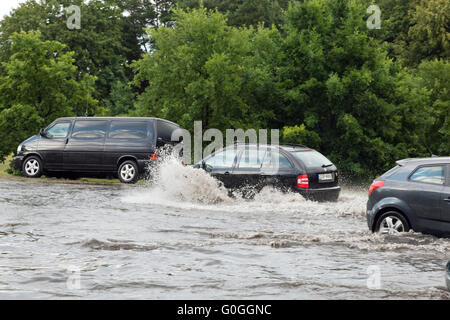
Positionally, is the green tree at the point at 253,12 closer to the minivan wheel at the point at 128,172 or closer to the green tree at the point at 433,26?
the green tree at the point at 433,26

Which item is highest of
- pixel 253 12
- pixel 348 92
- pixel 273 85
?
pixel 253 12

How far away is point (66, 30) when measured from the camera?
58.2m

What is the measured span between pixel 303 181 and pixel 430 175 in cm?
473

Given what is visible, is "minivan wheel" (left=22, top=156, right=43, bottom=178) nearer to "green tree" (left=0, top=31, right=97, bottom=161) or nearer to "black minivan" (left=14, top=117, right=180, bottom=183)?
"black minivan" (left=14, top=117, right=180, bottom=183)

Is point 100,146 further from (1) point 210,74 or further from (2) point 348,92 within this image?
(2) point 348,92

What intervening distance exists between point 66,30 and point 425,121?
35.2 meters

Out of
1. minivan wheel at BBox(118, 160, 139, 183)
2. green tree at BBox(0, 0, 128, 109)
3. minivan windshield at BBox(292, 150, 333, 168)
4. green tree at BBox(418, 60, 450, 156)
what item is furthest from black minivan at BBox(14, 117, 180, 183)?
green tree at BBox(0, 0, 128, 109)

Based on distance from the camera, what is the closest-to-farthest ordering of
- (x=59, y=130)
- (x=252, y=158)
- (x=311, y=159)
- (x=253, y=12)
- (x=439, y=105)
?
(x=311, y=159)
(x=252, y=158)
(x=59, y=130)
(x=439, y=105)
(x=253, y=12)

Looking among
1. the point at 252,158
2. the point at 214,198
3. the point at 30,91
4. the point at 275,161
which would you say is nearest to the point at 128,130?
the point at 214,198

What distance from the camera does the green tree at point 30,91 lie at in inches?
1115

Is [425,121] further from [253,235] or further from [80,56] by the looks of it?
[80,56]

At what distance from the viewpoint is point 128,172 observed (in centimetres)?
2189

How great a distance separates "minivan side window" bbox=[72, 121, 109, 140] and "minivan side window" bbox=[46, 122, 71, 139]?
1.03 ft
